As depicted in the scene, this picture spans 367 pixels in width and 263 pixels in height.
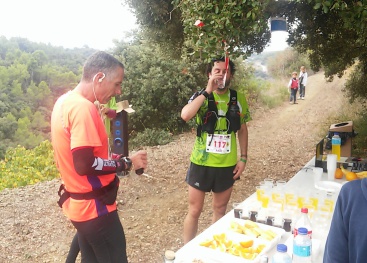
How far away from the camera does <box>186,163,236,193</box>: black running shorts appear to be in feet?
10.1

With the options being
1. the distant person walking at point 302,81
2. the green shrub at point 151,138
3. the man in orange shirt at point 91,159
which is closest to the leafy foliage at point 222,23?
the man in orange shirt at point 91,159

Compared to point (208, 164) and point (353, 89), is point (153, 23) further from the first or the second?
point (353, 89)

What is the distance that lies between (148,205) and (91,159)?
3727 millimetres

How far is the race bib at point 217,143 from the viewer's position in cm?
306

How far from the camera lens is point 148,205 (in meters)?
5.60

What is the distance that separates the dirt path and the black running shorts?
4.51 feet

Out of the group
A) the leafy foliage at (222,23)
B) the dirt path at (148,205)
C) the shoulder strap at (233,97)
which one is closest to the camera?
the shoulder strap at (233,97)

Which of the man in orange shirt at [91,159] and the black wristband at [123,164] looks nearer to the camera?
the man in orange shirt at [91,159]

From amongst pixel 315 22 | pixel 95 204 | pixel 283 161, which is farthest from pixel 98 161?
pixel 283 161

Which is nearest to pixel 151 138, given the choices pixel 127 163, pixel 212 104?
pixel 212 104

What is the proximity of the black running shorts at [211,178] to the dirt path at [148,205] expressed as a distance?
1.38 m

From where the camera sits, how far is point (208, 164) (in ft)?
10.1

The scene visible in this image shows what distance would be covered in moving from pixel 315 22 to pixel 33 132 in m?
17.5

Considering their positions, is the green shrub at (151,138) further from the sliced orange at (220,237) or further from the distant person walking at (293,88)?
the sliced orange at (220,237)
